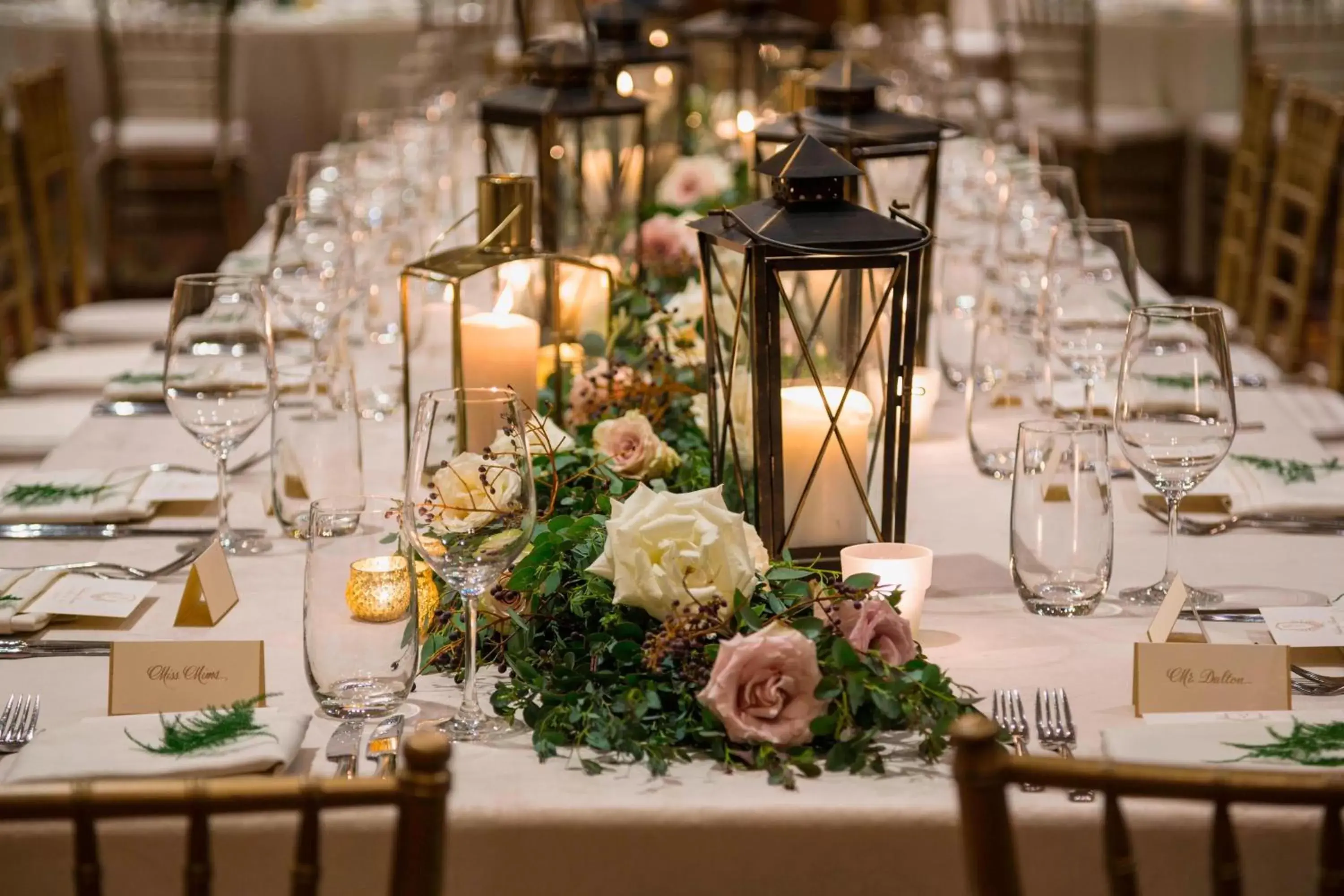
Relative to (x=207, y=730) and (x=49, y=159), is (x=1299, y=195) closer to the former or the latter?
(x=49, y=159)

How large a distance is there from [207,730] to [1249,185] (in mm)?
3890

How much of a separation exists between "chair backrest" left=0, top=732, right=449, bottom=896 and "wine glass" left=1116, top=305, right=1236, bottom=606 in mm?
880

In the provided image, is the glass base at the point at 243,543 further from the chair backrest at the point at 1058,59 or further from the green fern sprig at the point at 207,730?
the chair backrest at the point at 1058,59

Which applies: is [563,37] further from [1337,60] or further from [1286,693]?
[1337,60]

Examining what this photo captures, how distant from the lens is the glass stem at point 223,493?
5.74 ft

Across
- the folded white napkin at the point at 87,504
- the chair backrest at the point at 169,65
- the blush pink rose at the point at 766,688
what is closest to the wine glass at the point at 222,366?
the folded white napkin at the point at 87,504

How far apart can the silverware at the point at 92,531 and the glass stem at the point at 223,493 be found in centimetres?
3

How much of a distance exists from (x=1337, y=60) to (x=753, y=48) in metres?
3.60

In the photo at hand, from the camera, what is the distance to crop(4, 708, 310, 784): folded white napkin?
3.69ft

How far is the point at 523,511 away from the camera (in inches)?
47.9

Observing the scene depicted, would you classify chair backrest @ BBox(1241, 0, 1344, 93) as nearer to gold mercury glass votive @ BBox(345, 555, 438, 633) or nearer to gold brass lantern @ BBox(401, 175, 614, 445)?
gold brass lantern @ BBox(401, 175, 614, 445)

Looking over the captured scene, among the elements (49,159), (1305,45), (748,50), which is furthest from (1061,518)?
(1305,45)

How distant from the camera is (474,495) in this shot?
1198mm

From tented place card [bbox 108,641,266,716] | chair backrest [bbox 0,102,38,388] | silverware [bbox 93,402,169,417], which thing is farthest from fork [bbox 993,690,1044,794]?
chair backrest [bbox 0,102,38,388]
